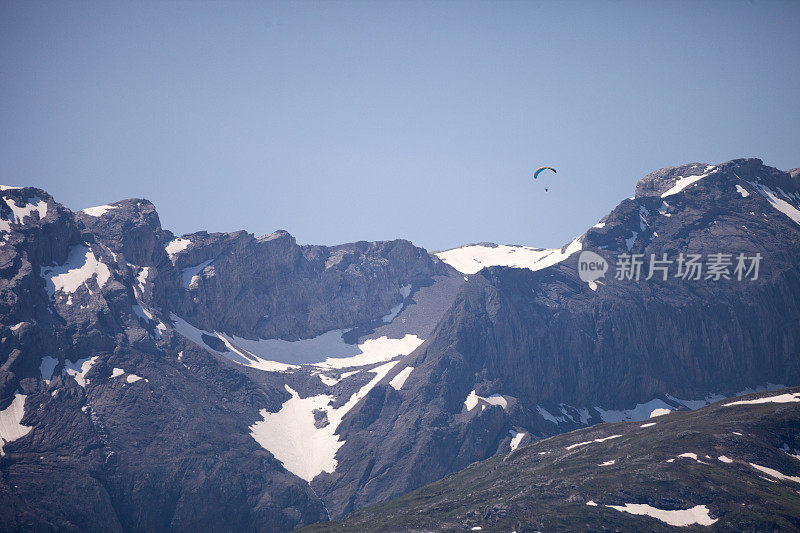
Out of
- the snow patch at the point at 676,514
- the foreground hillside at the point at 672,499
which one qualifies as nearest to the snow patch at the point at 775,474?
the foreground hillside at the point at 672,499

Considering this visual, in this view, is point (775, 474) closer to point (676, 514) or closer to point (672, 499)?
point (672, 499)

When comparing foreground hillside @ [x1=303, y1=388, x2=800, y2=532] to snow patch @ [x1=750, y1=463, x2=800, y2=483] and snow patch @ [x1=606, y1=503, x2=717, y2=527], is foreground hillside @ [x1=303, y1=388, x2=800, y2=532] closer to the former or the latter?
snow patch @ [x1=750, y1=463, x2=800, y2=483]

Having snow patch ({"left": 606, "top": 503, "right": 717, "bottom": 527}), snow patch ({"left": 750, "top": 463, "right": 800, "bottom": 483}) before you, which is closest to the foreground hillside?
snow patch ({"left": 750, "top": 463, "right": 800, "bottom": 483})

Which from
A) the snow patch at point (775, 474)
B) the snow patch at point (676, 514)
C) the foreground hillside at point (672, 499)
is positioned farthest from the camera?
the snow patch at point (775, 474)

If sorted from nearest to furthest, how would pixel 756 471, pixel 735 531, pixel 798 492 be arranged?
pixel 735 531 < pixel 798 492 < pixel 756 471

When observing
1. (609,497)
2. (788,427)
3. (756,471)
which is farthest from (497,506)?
(788,427)

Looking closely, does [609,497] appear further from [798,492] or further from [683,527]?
[798,492]

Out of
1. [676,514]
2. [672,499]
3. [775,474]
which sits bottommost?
[676,514]

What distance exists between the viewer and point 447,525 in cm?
18738

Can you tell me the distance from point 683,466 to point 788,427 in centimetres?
2982

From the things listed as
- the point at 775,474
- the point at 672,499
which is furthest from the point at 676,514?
the point at 775,474

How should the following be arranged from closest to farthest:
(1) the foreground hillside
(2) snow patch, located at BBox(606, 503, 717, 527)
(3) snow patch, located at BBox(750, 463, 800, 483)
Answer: (1) the foreground hillside < (2) snow patch, located at BBox(606, 503, 717, 527) < (3) snow patch, located at BBox(750, 463, 800, 483)

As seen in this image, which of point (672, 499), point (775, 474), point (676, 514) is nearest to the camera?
point (676, 514)

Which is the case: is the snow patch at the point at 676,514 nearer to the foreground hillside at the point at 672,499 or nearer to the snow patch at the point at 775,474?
the foreground hillside at the point at 672,499
